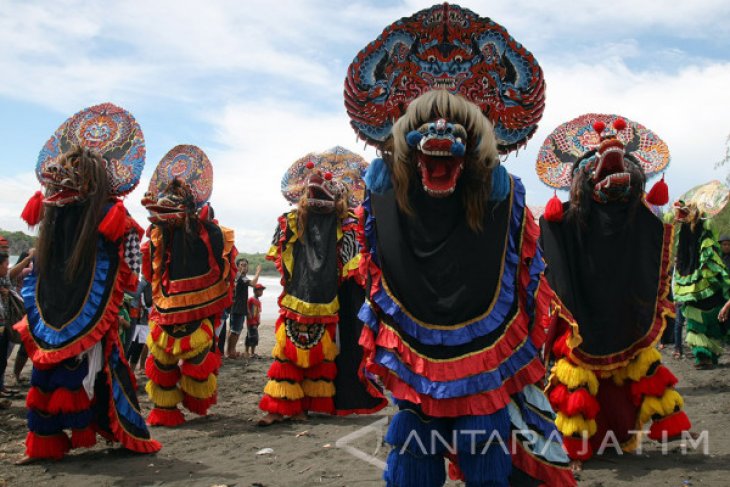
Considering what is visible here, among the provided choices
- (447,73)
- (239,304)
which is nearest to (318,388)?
(447,73)

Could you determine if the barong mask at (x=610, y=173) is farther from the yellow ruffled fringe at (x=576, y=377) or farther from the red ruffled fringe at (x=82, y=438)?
the red ruffled fringe at (x=82, y=438)

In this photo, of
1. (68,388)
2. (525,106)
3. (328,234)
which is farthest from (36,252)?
(525,106)

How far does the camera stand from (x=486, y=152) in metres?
2.78

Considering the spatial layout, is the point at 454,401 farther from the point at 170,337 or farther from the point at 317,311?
the point at 170,337

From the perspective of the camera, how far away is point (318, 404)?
6.35 m

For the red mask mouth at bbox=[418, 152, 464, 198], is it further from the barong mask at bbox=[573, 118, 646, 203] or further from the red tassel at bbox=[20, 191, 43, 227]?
the red tassel at bbox=[20, 191, 43, 227]

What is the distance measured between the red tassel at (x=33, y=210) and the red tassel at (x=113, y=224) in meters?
0.50

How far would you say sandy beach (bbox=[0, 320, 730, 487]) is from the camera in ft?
13.5

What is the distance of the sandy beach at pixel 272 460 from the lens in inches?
163

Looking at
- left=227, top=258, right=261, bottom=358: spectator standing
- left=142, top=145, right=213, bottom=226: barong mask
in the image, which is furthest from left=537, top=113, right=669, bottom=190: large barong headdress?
left=227, top=258, right=261, bottom=358: spectator standing

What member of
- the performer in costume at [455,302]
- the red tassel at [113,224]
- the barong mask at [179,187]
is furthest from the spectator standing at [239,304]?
the performer in costume at [455,302]

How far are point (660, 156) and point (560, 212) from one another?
2.47 m

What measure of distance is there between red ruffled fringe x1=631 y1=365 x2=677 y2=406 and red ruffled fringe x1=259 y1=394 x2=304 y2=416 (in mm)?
3064

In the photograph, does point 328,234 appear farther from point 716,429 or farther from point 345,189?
point 716,429
